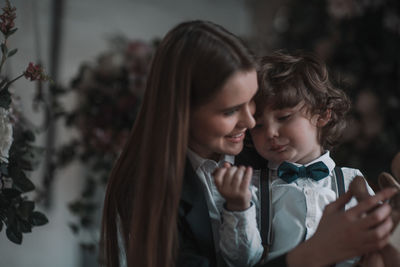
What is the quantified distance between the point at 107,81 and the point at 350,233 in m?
1.35

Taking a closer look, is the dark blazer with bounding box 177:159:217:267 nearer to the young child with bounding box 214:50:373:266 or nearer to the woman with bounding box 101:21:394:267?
the woman with bounding box 101:21:394:267

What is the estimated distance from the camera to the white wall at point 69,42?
182cm

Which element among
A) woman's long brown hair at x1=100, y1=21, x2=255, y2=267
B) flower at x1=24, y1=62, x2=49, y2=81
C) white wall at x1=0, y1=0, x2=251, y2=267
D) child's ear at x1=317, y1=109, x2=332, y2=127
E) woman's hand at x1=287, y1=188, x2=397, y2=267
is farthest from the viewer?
white wall at x1=0, y1=0, x2=251, y2=267

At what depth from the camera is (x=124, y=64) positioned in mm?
1966

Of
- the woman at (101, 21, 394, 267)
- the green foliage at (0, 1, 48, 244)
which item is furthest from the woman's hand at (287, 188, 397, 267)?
the green foliage at (0, 1, 48, 244)

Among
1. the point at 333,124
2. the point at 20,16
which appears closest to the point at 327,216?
the point at 333,124

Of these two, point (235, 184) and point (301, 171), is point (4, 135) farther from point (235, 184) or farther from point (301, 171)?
point (301, 171)

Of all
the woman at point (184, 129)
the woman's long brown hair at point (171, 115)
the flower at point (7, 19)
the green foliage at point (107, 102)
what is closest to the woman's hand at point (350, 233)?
the woman at point (184, 129)

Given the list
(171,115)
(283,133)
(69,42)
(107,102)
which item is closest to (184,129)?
(171,115)

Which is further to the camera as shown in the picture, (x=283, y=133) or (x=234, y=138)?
(x=283, y=133)

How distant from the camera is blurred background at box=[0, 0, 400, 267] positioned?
1.88 meters

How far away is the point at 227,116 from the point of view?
897mm

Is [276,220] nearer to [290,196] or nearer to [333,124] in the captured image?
[290,196]

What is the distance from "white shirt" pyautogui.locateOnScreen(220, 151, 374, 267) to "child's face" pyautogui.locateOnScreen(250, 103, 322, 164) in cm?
5
